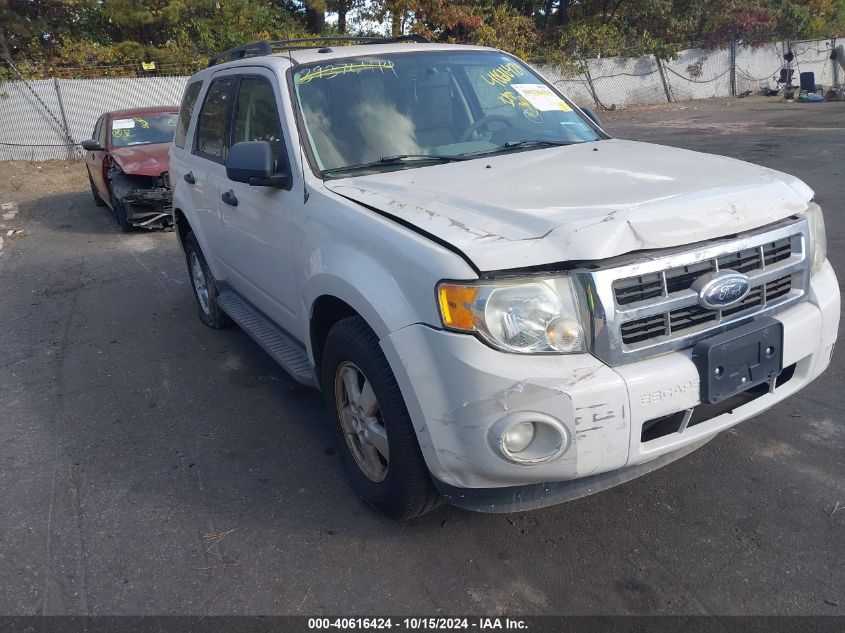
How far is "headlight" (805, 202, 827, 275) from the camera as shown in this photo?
2.92 metres

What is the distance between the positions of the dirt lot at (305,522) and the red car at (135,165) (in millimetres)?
4965

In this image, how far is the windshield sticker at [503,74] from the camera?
4.16 meters

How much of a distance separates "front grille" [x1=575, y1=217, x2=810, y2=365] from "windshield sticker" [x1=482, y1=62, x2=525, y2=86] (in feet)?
6.52

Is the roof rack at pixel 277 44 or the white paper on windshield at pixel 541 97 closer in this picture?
the white paper on windshield at pixel 541 97

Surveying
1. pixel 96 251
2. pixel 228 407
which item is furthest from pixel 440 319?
pixel 96 251

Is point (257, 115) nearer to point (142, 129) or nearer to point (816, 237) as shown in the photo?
point (816, 237)

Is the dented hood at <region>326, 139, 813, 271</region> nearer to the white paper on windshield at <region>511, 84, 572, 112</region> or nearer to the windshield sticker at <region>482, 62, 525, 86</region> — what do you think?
A: the white paper on windshield at <region>511, 84, 572, 112</region>

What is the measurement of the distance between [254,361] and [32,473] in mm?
1654

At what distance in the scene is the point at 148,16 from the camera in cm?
2188

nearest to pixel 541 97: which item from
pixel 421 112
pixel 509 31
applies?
pixel 421 112

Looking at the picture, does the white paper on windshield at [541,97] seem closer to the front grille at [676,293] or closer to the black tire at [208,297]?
the front grille at [676,293]

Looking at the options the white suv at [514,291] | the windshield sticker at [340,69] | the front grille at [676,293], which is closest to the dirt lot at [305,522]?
the white suv at [514,291]

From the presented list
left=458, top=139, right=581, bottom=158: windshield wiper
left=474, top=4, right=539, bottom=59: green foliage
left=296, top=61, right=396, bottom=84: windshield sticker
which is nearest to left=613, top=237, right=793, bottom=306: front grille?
left=458, top=139, right=581, bottom=158: windshield wiper

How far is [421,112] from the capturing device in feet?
12.3
